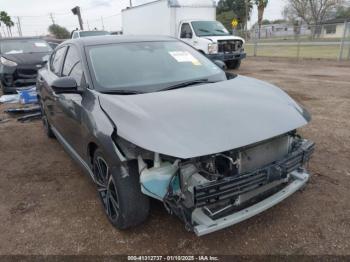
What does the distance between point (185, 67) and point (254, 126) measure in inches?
56.1

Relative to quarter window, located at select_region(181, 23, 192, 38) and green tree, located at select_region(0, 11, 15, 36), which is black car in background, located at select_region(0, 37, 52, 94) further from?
green tree, located at select_region(0, 11, 15, 36)

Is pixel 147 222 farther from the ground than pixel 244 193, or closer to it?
closer to it

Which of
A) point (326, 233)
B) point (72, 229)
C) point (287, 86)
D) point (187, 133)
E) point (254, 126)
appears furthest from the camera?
point (287, 86)

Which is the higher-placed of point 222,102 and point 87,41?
point 87,41

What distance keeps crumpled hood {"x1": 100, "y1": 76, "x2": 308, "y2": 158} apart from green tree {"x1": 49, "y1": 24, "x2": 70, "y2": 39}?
2604 inches

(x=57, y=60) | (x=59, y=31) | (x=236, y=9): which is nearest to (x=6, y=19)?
(x=59, y=31)

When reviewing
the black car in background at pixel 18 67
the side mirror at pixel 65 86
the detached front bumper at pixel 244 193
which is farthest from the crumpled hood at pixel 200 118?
the black car in background at pixel 18 67

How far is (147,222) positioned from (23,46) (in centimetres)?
874

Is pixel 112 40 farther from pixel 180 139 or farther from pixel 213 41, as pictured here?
pixel 213 41

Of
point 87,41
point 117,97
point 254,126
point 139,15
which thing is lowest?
point 254,126

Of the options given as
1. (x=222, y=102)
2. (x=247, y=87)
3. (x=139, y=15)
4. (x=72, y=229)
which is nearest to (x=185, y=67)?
(x=247, y=87)

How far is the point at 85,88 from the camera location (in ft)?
9.96

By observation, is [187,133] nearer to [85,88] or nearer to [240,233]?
[240,233]

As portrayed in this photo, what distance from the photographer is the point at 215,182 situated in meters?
2.17
